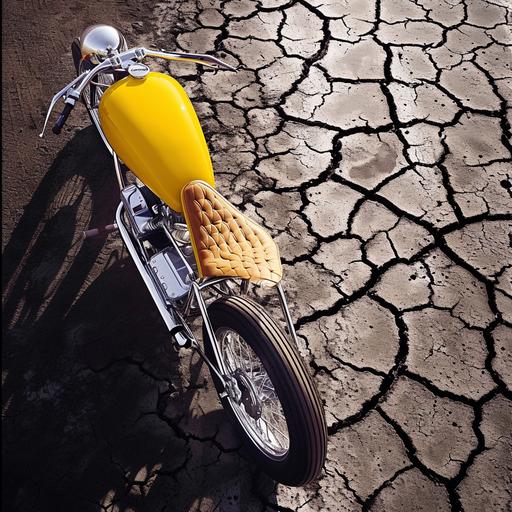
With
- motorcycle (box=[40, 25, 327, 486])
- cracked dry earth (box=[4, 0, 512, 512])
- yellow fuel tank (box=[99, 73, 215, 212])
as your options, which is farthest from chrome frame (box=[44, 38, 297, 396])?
cracked dry earth (box=[4, 0, 512, 512])

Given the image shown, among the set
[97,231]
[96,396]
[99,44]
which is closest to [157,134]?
[99,44]

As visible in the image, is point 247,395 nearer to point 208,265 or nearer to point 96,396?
point 208,265

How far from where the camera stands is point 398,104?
A: 3861 millimetres

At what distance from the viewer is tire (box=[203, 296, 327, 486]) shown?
190cm

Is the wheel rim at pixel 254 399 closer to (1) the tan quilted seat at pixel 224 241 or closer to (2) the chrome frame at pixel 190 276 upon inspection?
(2) the chrome frame at pixel 190 276

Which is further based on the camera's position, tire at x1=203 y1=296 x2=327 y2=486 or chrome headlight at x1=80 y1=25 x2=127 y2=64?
chrome headlight at x1=80 y1=25 x2=127 y2=64

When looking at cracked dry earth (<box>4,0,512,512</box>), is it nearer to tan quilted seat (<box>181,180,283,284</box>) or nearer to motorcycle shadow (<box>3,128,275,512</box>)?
motorcycle shadow (<box>3,128,275,512</box>)

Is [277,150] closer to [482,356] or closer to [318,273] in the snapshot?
[318,273]

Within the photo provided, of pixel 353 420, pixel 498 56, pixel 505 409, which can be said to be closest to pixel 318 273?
pixel 353 420

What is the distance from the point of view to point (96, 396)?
8.60 feet

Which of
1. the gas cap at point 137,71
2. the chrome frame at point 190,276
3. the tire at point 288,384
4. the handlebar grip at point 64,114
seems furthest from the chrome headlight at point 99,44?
the tire at point 288,384

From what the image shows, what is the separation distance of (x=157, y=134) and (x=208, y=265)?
619mm

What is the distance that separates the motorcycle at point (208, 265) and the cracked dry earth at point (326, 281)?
0.38m

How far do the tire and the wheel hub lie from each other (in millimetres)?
219
